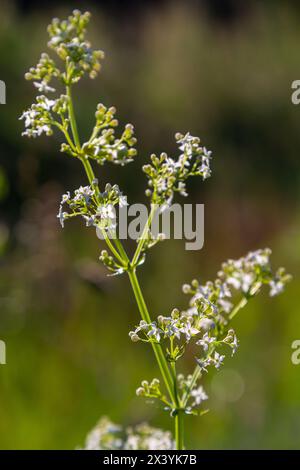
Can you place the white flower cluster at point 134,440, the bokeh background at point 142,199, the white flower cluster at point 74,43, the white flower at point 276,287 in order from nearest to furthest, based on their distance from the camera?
the white flower cluster at point 74,43, the white flower at point 276,287, the white flower cluster at point 134,440, the bokeh background at point 142,199

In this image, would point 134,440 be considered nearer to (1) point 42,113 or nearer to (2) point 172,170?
(2) point 172,170

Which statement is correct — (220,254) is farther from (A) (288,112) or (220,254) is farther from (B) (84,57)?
(B) (84,57)

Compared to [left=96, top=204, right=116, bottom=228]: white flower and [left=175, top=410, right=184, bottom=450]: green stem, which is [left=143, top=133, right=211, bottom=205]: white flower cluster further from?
[left=175, top=410, right=184, bottom=450]: green stem

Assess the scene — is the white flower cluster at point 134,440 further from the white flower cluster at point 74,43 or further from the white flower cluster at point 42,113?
the white flower cluster at point 74,43

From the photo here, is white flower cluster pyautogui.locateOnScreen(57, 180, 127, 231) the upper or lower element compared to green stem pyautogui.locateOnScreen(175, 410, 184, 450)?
upper

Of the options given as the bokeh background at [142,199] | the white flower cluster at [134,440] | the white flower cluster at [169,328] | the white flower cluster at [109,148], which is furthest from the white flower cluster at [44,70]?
the bokeh background at [142,199]

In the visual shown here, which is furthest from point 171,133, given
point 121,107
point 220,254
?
point 220,254

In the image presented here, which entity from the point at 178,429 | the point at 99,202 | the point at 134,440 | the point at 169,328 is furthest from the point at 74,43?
the point at 134,440

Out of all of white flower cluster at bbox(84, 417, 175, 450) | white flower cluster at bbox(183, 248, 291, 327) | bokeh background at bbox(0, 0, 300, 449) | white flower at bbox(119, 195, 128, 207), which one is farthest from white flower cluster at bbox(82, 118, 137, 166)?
bokeh background at bbox(0, 0, 300, 449)

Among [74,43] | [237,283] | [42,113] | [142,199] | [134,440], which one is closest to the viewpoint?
[74,43]
